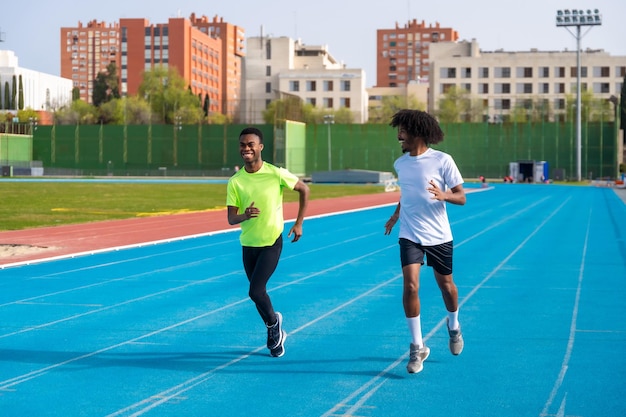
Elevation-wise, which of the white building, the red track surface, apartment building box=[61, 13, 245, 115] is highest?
apartment building box=[61, 13, 245, 115]

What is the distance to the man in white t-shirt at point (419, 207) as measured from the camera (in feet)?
23.4

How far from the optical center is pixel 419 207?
7.21 m

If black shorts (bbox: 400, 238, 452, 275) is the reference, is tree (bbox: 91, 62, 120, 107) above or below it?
above

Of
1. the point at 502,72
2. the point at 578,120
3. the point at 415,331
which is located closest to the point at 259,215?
the point at 415,331

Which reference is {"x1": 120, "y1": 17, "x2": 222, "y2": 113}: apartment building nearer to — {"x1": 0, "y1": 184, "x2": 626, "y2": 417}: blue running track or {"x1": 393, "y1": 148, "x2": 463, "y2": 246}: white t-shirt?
{"x1": 0, "y1": 184, "x2": 626, "y2": 417}: blue running track

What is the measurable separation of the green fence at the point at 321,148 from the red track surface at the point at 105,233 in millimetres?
56671

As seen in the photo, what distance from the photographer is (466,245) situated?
19.1 m

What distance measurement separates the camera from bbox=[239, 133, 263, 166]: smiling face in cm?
745

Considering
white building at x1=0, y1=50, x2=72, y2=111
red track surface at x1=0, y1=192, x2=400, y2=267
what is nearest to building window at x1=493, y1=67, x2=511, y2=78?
white building at x1=0, y1=50, x2=72, y2=111

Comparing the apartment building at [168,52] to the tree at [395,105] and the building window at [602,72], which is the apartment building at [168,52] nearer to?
the tree at [395,105]

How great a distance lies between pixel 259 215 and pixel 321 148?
81.2 meters

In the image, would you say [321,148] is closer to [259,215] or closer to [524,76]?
[524,76]

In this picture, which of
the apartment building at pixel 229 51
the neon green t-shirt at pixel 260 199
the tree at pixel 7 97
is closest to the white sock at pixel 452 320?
the neon green t-shirt at pixel 260 199

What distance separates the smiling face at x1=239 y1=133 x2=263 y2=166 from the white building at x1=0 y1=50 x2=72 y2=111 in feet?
403
